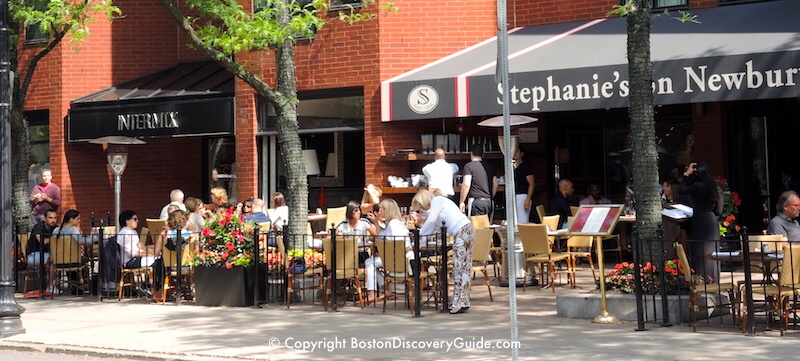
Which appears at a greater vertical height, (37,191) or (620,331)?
(37,191)

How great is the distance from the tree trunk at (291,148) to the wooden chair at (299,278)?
0.36 m

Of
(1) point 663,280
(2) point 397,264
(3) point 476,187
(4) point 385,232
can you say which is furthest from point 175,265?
(1) point 663,280

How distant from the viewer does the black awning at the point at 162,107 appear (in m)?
20.6

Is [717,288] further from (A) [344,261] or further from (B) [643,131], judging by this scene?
(A) [344,261]

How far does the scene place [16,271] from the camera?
17344 millimetres

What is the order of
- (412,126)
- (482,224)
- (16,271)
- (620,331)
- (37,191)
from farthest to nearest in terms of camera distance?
(37,191) → (412,126) → (16,271) → (482,224) → (620,331)

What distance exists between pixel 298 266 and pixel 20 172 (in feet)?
21.5

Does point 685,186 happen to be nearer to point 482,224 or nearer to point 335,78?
point 482,224

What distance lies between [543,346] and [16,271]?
10051 millimetres

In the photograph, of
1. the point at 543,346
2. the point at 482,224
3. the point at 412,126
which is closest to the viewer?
the point at 543,346

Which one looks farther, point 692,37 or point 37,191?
point 37,191

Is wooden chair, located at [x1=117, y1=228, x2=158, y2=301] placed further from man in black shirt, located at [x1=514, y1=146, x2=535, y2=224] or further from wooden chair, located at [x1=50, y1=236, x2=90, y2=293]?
man in black shirt, located at [x1=514, y1=146, x2=535, y2=224]

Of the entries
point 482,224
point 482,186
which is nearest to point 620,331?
point 482,224

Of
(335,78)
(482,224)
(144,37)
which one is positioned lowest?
(482,224)
